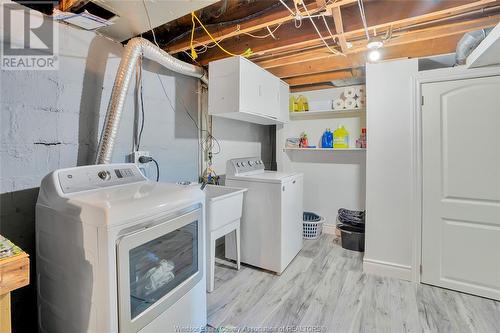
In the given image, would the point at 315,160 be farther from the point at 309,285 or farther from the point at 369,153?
the point at 309,285

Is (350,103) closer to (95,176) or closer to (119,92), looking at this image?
(119,92)

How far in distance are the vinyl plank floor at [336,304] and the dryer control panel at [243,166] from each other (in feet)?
3.23

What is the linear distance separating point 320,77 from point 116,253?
117 inches

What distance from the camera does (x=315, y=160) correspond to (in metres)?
3.73

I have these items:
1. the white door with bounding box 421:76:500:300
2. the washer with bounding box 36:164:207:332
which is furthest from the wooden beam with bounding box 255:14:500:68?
the washer with bounding box 36:164:207:332

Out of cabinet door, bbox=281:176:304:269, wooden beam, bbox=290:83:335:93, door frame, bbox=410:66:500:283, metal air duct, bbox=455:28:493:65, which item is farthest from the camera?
wooden beam, bbox=290:83:335:93

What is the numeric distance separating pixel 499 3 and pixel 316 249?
2687mm

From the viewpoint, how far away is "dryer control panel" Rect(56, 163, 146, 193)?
1.31m

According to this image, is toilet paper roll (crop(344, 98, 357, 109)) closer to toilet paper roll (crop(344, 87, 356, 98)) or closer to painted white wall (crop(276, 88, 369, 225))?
toilet paper roll (crop(344, 87, 356, 98))

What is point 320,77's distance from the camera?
317cm

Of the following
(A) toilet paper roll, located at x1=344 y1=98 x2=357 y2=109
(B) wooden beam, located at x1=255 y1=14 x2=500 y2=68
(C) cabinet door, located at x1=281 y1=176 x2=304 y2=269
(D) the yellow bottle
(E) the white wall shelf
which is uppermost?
(B) wooden beam, located at x1=255 y1=14 x2=500 y2=68

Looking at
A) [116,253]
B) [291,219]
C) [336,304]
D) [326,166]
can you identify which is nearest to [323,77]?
[326,166]

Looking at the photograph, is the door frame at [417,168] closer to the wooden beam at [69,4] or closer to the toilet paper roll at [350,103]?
the toilet paper roll at [350,103]

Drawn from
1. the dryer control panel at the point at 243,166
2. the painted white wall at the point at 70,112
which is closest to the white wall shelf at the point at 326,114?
the dryer control panel at the point at 243,166
